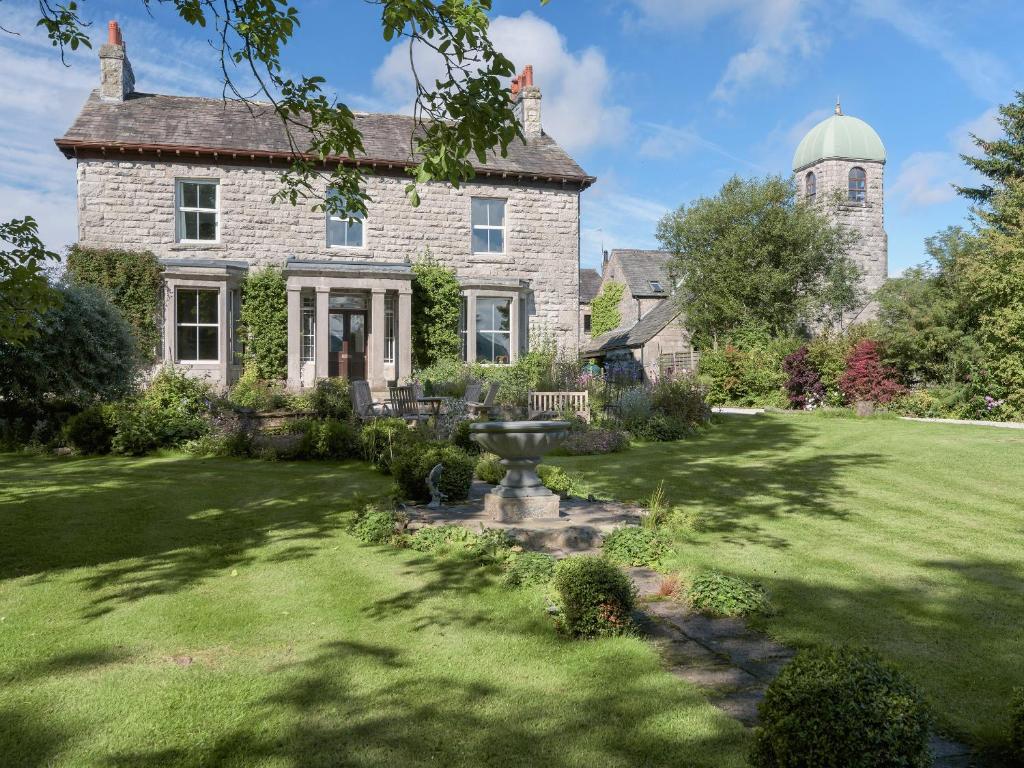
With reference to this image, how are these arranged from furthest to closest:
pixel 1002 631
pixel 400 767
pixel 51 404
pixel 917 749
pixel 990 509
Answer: pixel 51 404 < pixel 990 509 < pixel 1002 631 < pixel 400 767 < pixel 917 749

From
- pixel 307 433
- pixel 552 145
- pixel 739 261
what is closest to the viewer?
pixel 307 433

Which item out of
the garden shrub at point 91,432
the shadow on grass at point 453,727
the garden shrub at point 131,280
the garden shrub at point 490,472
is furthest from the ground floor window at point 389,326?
the shadow on grass at point 453,727

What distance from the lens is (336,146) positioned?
7.45 m

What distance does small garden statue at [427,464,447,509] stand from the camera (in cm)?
892

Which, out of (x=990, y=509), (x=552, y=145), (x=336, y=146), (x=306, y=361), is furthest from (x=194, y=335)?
(x=990, y=509)

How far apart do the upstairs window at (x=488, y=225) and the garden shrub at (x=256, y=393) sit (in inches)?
288

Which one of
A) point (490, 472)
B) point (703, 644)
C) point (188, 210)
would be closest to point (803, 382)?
point (490, 472)

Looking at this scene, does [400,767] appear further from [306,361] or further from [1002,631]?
[306,361]

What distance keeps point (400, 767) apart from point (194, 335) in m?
18.7

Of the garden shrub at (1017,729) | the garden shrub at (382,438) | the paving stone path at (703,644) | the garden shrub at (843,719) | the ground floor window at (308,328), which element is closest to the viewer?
the garden shrub at (843,719)

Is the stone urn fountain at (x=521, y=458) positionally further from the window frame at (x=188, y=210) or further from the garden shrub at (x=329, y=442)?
the window frame at (x=188, y=210)

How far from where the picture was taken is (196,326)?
65.0ft

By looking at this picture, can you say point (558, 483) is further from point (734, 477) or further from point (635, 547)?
point (734, 477)

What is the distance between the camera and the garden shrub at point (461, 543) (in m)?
6.71
